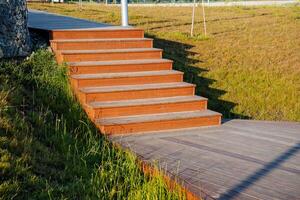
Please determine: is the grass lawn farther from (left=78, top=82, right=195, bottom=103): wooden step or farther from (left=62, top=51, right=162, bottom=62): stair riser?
(left=78, top=82, right=195, bottom=103): wooden step

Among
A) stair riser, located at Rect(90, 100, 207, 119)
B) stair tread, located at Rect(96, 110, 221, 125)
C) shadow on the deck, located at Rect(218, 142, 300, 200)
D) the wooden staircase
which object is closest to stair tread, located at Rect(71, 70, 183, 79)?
the wooden staircase

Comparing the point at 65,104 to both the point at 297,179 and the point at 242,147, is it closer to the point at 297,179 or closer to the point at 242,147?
the point at 242,147

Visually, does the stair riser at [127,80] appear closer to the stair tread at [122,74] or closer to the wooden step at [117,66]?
the stair tread at [122,74]

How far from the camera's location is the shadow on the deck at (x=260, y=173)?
3.73m

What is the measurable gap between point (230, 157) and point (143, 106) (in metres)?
1.67

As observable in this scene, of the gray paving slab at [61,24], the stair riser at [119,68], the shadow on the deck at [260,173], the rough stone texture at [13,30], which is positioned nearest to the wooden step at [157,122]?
the stair riser at [119,68]

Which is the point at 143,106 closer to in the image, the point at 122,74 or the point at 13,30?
the point at 122,74

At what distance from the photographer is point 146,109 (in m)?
6.00

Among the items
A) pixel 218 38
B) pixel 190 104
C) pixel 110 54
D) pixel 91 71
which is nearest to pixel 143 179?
pixel 190 104

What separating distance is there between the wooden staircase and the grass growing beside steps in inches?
11.8

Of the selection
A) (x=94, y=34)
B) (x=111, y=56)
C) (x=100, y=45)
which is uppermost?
(x=94, y=34)

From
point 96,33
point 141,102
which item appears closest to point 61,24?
point 96,33

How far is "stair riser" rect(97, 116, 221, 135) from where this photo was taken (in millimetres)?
5426

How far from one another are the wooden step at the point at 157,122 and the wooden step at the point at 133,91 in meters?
0.45
